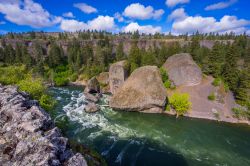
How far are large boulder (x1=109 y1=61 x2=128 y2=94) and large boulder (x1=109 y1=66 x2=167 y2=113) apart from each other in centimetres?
1281

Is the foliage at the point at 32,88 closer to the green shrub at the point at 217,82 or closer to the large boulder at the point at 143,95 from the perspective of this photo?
the large boulder at the point at 143,95

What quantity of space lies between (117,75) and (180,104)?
1086 inches

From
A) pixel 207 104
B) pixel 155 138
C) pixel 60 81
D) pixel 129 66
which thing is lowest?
pixel 155 138

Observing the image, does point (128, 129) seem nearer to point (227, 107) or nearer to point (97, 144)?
point (97, 144)

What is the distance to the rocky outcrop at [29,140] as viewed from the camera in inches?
430

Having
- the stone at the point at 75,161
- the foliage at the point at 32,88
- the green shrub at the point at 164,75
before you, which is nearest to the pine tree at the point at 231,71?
the green shrub at the point at 164,75

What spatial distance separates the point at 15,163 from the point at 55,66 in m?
105

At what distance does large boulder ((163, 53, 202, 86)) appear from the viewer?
64069mm

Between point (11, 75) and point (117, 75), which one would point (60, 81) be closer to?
point (117, 75)

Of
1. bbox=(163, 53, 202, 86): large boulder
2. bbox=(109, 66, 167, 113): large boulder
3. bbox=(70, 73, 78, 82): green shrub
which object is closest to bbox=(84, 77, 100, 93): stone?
bbox=(109, 66, 167, 113): large boulder

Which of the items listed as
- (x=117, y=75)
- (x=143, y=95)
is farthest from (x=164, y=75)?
(x=117, y=75)

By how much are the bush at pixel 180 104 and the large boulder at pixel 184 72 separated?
11.6m

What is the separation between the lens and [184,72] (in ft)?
213

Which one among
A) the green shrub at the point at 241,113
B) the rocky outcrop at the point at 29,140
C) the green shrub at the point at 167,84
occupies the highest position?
the rocky outcrop at the point at 29,140
